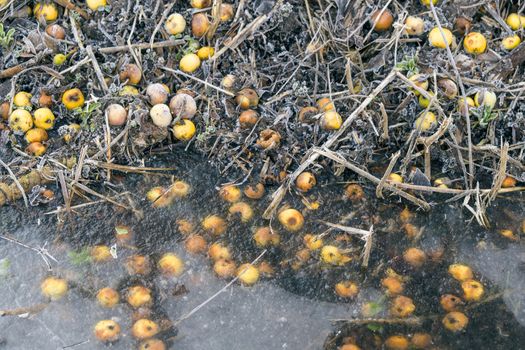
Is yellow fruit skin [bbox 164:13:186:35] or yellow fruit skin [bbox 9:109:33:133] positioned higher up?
yellow fruit skin [bbox 164:13:186:35]

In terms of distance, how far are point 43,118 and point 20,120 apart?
119 millimetres

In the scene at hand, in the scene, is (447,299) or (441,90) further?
(441,90)

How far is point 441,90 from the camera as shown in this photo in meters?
3.20

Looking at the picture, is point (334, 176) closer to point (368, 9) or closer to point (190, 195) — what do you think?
point (190, 195)

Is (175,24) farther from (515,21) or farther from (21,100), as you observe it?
(515,21)

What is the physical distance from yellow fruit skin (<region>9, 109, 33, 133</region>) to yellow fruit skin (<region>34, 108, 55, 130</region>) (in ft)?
0.13

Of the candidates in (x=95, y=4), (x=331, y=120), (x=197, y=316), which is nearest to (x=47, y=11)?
(x=95, y=4)

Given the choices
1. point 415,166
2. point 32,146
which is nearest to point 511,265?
point 415,166

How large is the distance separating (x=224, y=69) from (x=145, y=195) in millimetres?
889

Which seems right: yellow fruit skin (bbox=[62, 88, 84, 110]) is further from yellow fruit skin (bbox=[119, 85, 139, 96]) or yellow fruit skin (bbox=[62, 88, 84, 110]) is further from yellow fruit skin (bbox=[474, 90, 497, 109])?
yellow fruit skin (bbox=[474, 90, 497, 109])

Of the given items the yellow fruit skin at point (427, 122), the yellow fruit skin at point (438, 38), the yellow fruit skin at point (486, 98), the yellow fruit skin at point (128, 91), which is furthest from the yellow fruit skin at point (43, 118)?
the yellow fruit skin at point (486, 98)

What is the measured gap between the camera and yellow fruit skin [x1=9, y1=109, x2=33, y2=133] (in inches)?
126

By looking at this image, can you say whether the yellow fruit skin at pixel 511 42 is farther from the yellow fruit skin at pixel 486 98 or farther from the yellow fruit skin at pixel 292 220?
the yellow fruit skin at pixel 292 220

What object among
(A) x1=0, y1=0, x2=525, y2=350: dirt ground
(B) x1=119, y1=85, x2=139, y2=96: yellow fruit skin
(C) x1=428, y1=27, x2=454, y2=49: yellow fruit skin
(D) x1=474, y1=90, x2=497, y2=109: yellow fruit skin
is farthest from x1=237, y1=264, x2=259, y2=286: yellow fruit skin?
(C) x1=428, y1=27, x2=454, y2=49: yellow fruit skin
